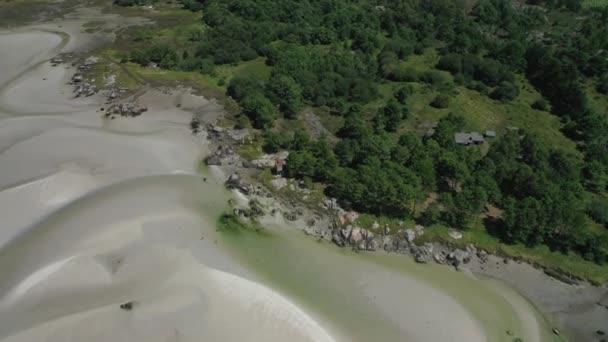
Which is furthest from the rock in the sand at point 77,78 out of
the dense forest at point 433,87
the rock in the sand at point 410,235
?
the rock in the sand at point 410,235

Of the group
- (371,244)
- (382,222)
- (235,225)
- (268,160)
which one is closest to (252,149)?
(268,160)

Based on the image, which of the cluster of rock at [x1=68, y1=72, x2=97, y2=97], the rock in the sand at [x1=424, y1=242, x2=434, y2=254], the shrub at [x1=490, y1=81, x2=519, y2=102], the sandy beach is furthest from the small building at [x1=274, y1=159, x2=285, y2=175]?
the shrub at [x1=490, y1=81, x2=519, y2=102]

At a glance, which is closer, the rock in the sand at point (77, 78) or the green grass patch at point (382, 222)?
the green grass patch at point (382, 222)

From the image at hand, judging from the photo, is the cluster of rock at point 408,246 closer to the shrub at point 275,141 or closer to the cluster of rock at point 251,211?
the cluster of rock at point 251,211

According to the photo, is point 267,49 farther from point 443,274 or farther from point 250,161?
point 443,274

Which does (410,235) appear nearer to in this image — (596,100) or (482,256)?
(482,256)

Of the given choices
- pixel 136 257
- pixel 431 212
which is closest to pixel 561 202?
pixel 431 212
